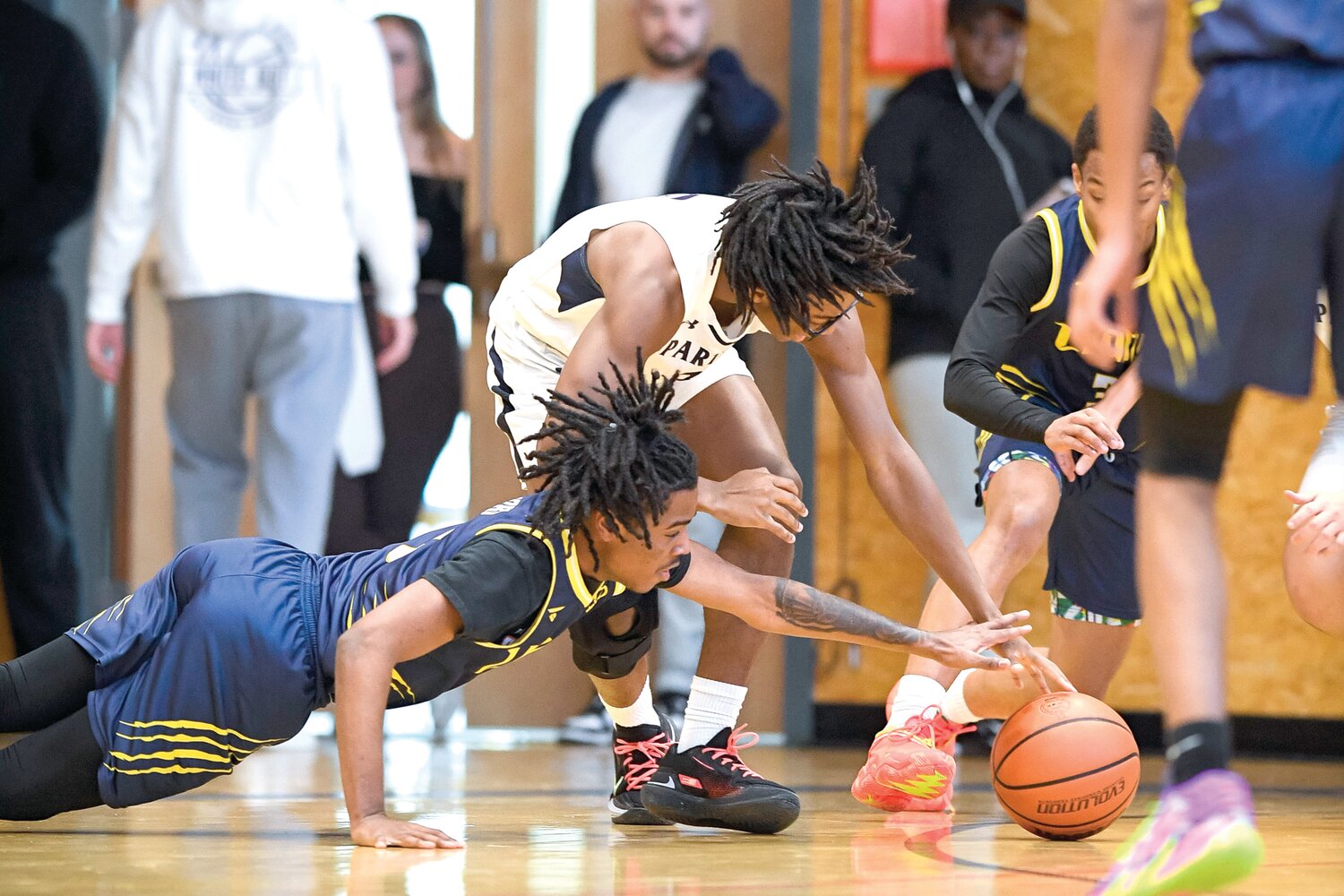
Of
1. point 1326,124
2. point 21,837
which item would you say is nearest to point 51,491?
point 21,837

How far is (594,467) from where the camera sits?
3.16m

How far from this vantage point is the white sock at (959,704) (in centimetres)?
410

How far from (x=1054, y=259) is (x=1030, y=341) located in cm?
25

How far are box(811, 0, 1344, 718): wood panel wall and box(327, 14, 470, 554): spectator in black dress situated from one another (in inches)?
60.0

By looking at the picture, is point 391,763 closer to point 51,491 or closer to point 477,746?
point 477,746

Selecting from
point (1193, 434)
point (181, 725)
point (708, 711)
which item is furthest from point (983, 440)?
point (181, 725)

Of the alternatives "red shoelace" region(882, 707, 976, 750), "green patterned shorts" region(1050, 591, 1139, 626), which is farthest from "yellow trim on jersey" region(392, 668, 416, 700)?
"green patterned shorts" region(1050, 591, 1139, 626)

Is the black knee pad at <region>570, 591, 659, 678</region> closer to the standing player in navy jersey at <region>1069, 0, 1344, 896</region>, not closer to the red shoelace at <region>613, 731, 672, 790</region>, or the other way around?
the red shoelace at <region>613, 731, 672, 790</region>

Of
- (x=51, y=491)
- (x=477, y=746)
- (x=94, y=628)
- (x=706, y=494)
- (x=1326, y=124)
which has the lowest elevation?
(x=477, y=746)

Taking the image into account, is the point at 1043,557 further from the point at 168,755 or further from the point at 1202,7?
the point at 1202,7

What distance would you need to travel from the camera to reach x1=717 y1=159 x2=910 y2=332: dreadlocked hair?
340 centimetres

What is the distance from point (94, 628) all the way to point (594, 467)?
43.3 inches

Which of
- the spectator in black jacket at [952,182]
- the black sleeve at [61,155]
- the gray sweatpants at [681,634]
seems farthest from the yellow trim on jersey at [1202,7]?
the black sleeve at [61,155]

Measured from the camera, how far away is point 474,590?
3.09m
